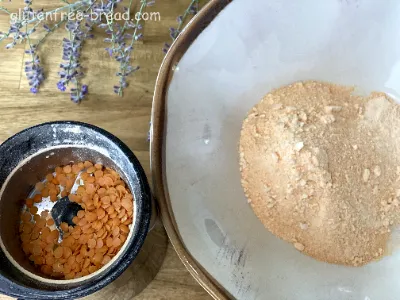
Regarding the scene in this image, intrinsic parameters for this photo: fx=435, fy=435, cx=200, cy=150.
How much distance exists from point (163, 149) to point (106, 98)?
25 cm

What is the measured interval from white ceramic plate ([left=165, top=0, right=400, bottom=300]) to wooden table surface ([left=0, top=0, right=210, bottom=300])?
0.12 m

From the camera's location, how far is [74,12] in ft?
2.74

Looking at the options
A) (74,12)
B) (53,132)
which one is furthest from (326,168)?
(74,12)

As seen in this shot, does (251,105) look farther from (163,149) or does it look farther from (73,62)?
(73,62)

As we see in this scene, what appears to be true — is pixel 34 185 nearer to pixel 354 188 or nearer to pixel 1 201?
pixel 1 201

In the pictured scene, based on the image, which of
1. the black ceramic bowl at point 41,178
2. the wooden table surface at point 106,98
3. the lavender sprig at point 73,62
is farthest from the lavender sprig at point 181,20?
the black ceramic bowl at point 41,178

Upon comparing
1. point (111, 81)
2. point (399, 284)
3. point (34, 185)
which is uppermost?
point (111, 81)

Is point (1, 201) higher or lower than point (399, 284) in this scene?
higher

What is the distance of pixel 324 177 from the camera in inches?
25.5

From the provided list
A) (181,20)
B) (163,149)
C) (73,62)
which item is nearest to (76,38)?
(73,62)

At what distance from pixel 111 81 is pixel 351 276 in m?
0.53

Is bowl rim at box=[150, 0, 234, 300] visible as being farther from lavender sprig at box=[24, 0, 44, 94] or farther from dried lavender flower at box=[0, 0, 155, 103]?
lavender sprig at box=[24, 0, 44, 94]

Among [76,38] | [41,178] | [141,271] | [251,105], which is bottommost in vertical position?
[141,271]

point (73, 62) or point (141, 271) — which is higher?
point (73, 62)
